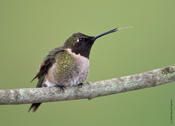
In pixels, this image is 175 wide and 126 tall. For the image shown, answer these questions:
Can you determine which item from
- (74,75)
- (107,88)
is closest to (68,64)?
(74,75)

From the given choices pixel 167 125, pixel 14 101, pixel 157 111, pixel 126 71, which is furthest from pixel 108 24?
pixel 14 101

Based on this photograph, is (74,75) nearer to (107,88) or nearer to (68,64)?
(68,64)

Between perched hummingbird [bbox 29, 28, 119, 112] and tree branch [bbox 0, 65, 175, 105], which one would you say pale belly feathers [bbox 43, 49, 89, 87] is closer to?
perched hummingbird [bbox 29, 28, 119, 112]

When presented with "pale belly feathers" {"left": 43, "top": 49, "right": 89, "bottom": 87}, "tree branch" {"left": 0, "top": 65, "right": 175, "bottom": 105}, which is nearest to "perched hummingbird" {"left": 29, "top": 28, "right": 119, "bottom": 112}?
"pale belly feathers" {"left": 43, "top": 49, "right": 89, "bottom": 87}

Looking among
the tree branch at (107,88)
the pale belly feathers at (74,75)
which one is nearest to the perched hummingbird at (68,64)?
the pale belly feathers at (74,75)

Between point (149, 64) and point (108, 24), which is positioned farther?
point (108, 24)

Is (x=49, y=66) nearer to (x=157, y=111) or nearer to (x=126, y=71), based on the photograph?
(x=126, y=71)

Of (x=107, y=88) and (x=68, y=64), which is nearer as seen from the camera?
(x=107, y=88)
